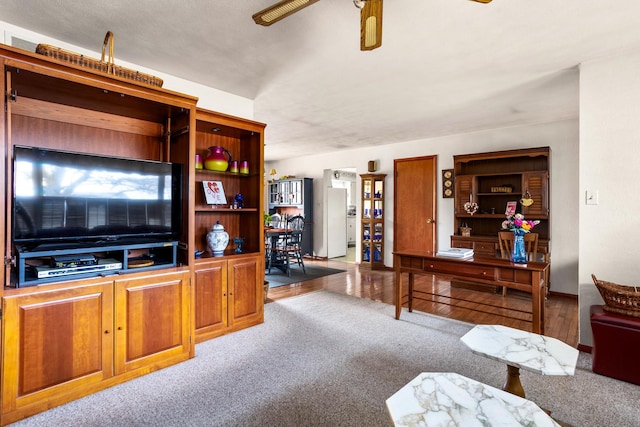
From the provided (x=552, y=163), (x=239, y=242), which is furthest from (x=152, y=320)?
(x=552, y=163)

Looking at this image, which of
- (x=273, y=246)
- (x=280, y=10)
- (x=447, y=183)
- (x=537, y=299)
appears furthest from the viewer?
(x=273, y=246)

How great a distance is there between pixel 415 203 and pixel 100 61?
518cm

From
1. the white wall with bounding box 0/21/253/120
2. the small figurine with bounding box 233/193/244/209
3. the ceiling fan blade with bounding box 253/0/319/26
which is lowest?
the small figurine with bounding box 233/193/244/209

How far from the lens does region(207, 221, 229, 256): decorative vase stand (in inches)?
119

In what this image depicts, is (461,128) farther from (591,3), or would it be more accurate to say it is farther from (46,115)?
(46,115)

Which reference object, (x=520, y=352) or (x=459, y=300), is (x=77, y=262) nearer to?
(x=520, y=352)

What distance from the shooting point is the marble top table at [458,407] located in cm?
122

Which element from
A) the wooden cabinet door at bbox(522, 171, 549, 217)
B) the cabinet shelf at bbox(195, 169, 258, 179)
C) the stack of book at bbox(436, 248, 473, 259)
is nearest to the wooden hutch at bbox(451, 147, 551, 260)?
the wooden cabinet door at bbox(522, 171, 549, 217)

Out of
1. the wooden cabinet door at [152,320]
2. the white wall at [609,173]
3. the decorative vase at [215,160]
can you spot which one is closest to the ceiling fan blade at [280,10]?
the decorative vase at [215,160]

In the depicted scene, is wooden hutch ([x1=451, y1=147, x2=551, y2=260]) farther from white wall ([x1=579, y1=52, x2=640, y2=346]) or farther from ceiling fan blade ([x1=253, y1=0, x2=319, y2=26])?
ceiling fan blade ([x1=253, y1=0, x2=319, y2=26])

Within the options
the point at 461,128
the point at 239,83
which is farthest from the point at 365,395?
the point at 461,128

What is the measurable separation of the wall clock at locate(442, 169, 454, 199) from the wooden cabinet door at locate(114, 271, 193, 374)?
4.57m

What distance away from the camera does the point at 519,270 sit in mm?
2664

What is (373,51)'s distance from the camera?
2.64 meters
